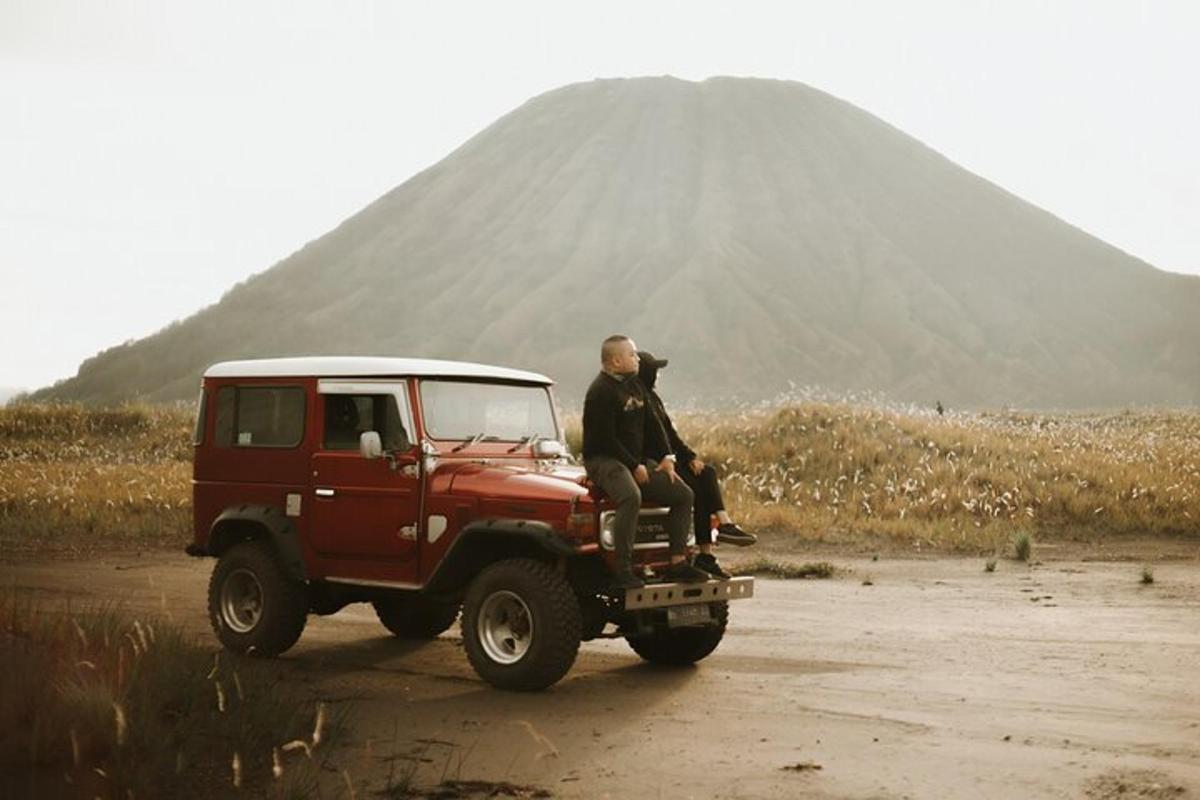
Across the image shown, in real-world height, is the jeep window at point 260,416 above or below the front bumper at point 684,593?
above

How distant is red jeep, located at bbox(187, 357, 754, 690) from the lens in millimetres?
10586

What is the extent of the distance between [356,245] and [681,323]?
53274 millimetres

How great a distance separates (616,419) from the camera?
11008 millimetres

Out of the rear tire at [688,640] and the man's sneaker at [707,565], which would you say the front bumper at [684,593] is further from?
the rear tire at [688,640]

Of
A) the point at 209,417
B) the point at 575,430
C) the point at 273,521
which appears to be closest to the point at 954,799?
the point at 273,521

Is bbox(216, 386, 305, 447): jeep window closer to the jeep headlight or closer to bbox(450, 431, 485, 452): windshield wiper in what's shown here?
bbox(450, 431, 485, 452): windshield wiper

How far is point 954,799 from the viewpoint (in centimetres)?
766

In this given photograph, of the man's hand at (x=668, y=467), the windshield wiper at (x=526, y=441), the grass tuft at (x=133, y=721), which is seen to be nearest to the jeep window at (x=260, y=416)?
the windshield wiper at (x=526, y=441)

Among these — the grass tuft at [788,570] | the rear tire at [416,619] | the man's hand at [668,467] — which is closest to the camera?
the man's hand at [668,467]

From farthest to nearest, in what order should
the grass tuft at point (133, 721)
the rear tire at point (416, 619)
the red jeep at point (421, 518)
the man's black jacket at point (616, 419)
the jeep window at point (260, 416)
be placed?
the rear tire at point (416, 619) → the jeep window at point (260, 416) → the man's black jacket at point (616, 419) → the red jeep at point (421, 518) → the grass tuft at point (133, 721)

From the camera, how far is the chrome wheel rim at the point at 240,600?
483 inches

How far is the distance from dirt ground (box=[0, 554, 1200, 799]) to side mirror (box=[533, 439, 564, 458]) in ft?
5.98

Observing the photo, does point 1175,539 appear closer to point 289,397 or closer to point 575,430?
point 575,430

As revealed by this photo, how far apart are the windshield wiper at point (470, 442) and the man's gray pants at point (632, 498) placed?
3.67 ft
